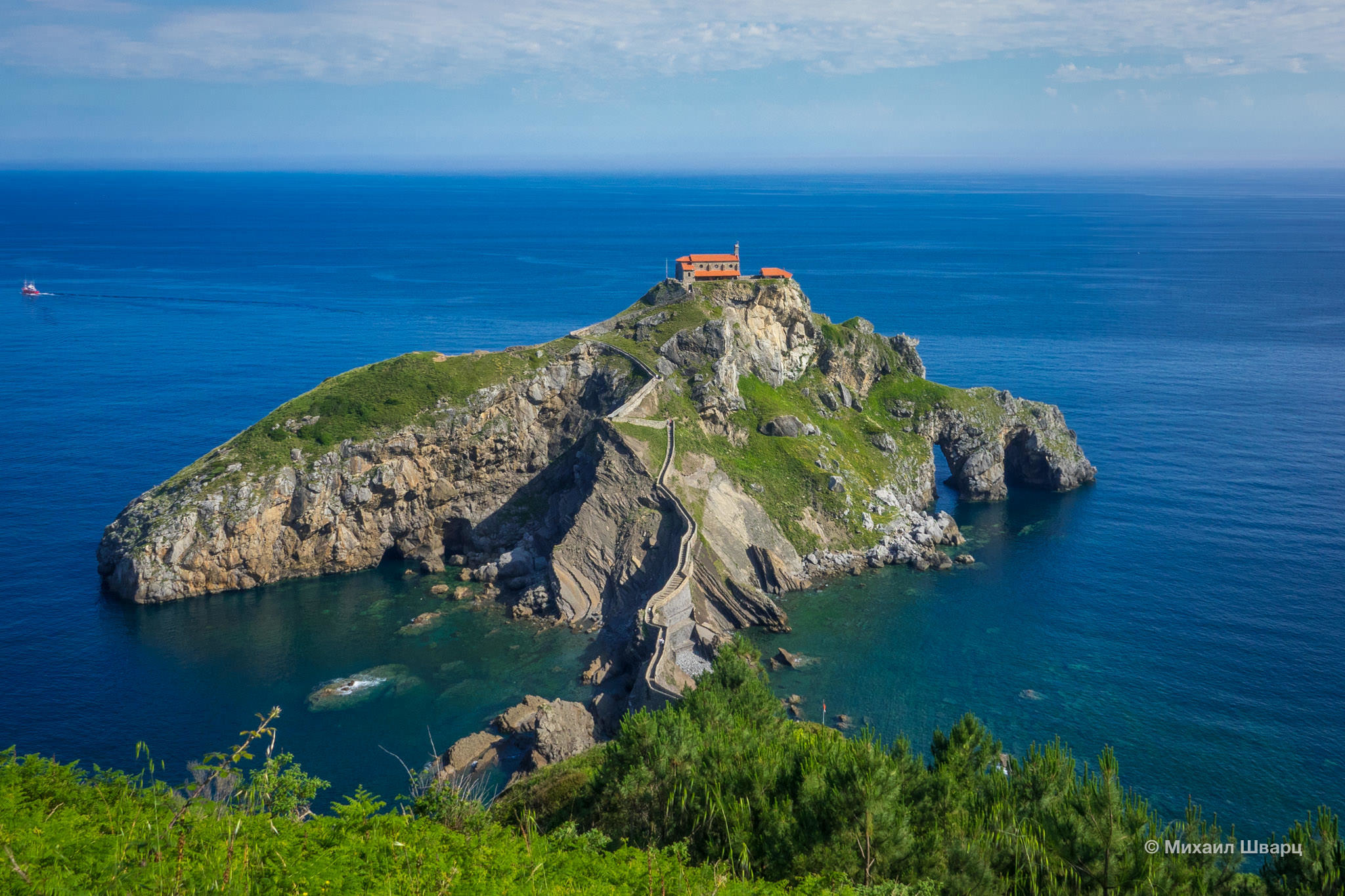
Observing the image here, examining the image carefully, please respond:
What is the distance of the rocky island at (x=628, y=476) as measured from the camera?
7175 cm

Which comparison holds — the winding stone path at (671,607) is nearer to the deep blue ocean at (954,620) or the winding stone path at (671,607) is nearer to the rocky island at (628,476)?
the rocky island at (628,476)

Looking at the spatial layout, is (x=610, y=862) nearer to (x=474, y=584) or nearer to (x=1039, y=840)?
(x=1039, y=840)

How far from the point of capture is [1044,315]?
17088 centimetres

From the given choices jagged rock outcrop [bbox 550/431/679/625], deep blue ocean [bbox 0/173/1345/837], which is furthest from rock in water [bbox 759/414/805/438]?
deep blue ocean [bbox 0/173/1345/837]

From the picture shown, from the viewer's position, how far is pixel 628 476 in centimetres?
7569

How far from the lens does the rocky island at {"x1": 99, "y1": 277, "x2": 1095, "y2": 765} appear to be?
71750 mm

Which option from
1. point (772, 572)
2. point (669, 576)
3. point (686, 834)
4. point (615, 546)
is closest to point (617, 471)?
point (615, 546)

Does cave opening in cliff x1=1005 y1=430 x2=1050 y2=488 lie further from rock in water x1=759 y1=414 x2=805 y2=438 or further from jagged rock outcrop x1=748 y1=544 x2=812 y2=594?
jagged rock outcrop x1=748 y1=544 x2=812 y2=594

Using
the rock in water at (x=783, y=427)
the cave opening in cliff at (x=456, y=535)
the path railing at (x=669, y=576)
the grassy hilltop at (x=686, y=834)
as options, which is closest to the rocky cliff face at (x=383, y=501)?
the cave opening in cliff at (x=456, y=535)

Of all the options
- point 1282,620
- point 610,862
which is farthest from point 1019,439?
point 610,862

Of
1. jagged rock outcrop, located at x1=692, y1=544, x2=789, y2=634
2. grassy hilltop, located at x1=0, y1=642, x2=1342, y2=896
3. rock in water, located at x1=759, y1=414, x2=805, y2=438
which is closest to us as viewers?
grassy hilltop, located at x1=0, y1=642, x2=1342, y2=896

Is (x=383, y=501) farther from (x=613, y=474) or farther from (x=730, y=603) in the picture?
(x=730, y=603)

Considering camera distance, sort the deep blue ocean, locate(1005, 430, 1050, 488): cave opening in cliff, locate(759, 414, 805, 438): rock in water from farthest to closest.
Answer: locate(1005, 430, 1050, 488): cave opening in cliff
locate(759, 414, 805, 438): rock in water
the deep blue ocean

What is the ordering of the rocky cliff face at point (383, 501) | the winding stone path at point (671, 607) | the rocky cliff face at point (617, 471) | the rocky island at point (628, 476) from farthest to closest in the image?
the rocky cliff face at point (383, 501)
the rocky cliff face at point (617, 471)
the rocky island at point (628, 476)
the winding stone path at point (671, 607)
